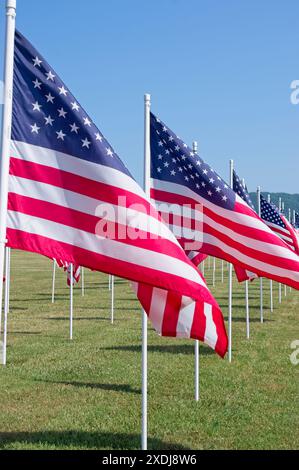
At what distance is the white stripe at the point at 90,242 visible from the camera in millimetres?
6668

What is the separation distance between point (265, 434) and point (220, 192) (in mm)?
3476

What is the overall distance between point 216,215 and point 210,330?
222cm

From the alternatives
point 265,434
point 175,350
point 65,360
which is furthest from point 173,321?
point 175,350

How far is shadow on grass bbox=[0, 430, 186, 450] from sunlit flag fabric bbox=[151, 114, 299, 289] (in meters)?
2.62

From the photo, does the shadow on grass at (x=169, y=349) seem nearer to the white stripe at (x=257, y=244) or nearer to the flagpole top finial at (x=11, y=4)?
the white stripe at (x=257, y=244)

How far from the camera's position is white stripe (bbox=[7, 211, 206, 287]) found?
21.9 feet

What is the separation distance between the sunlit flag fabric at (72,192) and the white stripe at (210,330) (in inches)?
24.3

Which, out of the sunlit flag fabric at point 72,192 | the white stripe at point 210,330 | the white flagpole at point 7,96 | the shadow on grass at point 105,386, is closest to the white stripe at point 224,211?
the white stripe at point 210,330

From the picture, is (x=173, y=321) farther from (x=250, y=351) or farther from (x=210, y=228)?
(x=250, y=351)

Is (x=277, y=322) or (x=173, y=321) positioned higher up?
(x=173, y=321)

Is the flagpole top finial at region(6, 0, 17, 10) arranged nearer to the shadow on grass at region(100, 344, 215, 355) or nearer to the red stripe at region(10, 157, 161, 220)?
the red stripe at region(10, 157, 161, 220)

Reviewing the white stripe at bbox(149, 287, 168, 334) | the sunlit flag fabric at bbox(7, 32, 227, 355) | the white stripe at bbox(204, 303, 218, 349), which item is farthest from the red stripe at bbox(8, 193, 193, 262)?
the white stripe at bbox(204, 303, 218, 349)

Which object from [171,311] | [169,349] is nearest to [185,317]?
[171,311]
